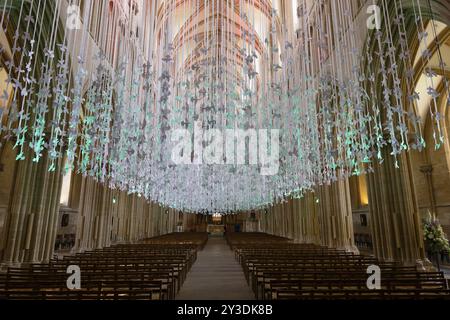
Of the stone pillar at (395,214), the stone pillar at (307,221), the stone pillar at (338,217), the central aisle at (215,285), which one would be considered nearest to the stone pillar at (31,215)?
the central aisle at (215,285)

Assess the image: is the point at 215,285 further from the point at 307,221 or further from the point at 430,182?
the point at 430,182

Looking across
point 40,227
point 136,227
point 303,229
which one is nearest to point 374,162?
point 303,229

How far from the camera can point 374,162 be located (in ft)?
38.7

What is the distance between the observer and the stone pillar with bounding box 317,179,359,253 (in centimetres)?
1519

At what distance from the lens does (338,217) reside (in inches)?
610

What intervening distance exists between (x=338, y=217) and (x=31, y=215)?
14264mm

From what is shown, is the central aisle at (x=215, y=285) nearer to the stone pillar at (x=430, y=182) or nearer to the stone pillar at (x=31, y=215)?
the stone pillar at (x=31, y=215)

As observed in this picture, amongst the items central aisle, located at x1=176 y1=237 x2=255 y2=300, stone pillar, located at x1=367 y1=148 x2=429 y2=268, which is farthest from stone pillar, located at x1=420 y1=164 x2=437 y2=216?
central aisle, located at x1=176 y1=237 x2=255 y2=300

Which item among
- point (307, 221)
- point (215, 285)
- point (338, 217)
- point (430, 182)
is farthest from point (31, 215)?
point (430, 182)

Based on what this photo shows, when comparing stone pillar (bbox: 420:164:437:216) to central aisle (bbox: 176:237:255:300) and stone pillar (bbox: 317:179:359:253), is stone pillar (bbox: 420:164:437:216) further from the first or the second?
central aisle (bbox: 176:237:255:300)

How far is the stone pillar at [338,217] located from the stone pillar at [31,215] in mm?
13664

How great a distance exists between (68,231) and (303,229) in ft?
60.6

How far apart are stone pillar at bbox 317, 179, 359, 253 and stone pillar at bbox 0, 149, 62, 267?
538 inches
